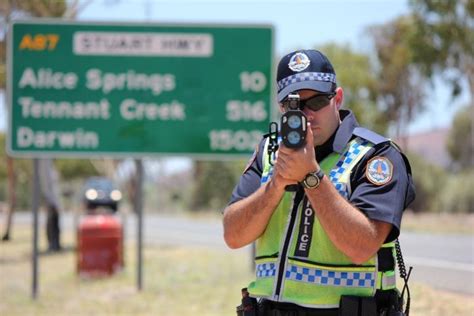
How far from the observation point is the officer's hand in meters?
2.80

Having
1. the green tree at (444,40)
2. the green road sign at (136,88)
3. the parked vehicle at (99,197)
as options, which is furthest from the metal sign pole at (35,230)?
the green tree at (444,40)

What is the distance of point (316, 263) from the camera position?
3.09 metres

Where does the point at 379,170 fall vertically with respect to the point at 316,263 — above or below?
above

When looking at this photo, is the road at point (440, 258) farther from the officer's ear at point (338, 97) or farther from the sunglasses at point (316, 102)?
the sunglasses at point (316, 102)

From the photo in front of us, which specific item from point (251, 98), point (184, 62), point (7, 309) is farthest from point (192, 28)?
point (7, 309)

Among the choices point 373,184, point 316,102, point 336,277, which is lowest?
point 336,277

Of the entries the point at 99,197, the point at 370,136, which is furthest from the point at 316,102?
the point at 99,197

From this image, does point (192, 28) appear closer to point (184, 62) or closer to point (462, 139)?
point (184, 62)

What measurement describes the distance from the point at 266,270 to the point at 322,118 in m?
0.60

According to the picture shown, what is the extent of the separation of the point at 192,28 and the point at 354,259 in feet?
28.0

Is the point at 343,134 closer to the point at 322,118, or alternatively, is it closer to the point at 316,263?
the point at 322,118

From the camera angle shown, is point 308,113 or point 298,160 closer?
point 298,160

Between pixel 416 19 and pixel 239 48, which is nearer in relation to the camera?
pixel 239 48

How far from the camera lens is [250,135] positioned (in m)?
11.3
